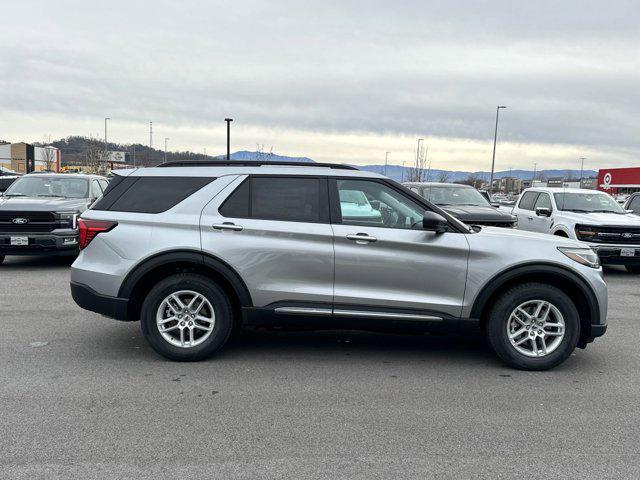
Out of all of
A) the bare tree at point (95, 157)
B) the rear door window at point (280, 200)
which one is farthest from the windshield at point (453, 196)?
the bare tree at point (95, 157)

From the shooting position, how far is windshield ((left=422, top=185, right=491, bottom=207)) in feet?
41.8

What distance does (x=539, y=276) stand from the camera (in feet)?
16.8

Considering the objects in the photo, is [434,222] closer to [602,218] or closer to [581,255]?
[581,255]

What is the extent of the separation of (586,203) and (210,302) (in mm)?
10096

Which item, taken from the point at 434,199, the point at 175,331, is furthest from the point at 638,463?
the point at 434,199

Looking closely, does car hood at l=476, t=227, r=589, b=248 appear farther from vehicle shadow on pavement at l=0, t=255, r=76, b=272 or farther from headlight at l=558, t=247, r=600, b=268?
vehicle shadow on pavement at l=0, t=255, r=76, b=272

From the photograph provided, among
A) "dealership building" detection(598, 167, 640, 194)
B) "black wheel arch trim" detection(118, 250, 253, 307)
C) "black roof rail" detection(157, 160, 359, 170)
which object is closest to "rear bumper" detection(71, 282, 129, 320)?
"black wheel arch trim" detection(118, 250, 253, 307)

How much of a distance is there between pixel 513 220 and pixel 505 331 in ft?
22.4

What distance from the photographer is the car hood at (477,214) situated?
10.7 meters

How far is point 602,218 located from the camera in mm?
11094

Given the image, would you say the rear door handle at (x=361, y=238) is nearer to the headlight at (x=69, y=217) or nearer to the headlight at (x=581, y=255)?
the headlight at (x=581, y=255)

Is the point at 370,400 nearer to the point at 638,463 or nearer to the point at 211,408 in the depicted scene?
the point at 211,408

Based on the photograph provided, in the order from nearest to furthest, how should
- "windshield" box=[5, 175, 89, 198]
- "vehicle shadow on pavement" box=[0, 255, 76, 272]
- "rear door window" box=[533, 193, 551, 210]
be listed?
1. "vehicle shadow on pavement" box=[0, 255, 76, 272]
2. "windshield" box=[5, 175, 89, 198]
3. "rear door window" box=[533, 193, 551, 210]

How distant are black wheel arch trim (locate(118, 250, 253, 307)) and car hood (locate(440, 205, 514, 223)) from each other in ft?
20.9
